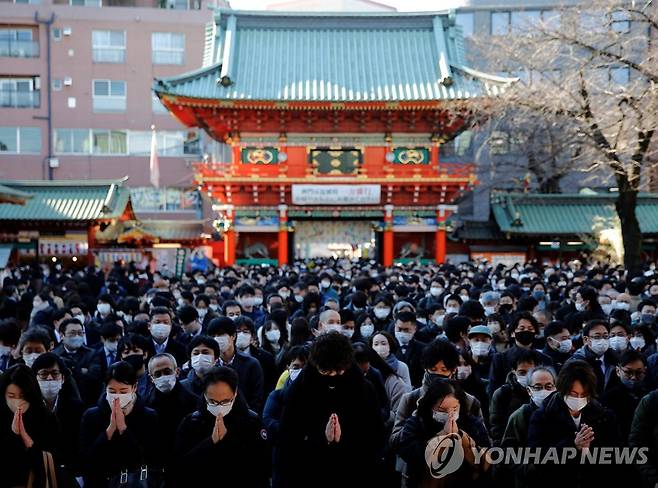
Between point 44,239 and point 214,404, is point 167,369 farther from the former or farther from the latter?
point 44,239

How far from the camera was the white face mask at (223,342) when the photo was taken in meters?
6.77

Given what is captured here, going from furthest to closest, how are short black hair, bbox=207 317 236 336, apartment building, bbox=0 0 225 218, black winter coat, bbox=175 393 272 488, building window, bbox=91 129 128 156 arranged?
building window, bbox=91 129 128 156
apartment building, bbox=0 0 225 218
short black hair, bbox=207 317 236 336
black winter coat, bbox=175 393 272 488

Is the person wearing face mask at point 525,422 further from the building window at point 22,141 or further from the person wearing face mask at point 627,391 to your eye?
the building window at point 22,141

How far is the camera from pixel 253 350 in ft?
25.2

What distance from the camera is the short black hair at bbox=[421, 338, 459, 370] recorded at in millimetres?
5137

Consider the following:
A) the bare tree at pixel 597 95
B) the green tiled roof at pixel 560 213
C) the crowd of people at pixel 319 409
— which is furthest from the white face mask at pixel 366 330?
the green tiled roof at pixel 560 213

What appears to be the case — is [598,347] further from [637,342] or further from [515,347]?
[515,347]

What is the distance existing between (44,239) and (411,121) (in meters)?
13.8

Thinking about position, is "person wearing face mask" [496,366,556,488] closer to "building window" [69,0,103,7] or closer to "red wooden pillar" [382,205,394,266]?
"red wooden pillar" [382,205,394,266]

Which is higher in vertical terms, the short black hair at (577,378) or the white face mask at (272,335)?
the short black hair at (577,378)

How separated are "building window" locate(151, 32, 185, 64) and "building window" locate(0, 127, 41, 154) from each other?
713 cm

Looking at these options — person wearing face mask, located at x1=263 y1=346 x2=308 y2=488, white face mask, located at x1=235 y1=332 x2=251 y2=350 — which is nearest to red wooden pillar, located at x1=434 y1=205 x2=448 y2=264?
white face mask, located at x1=235 y1=332 x2=251 y2=350

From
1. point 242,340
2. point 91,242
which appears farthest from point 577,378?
point 91,242

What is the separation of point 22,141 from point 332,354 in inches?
1404
